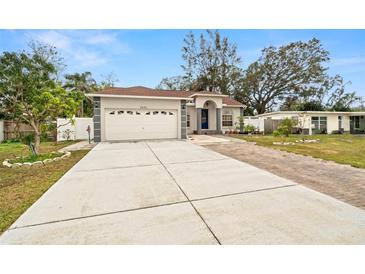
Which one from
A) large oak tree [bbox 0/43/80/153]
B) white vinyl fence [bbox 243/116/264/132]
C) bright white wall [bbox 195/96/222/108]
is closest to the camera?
large oak tree [bbox 0/43/80/153]

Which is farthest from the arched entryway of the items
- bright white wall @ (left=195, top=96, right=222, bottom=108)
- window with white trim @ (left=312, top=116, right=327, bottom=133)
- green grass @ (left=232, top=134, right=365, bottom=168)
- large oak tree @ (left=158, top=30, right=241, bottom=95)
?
large oak tree @ (left=158, top=30, right=241, bottom=95)

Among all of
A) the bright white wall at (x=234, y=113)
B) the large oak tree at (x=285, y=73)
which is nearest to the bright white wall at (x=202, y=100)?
the bright white wall at (x=234, y=113)

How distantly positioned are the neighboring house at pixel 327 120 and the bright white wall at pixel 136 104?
1123cm

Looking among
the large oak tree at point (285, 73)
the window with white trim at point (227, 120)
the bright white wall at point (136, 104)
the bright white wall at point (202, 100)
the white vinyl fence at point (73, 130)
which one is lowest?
the white vinyl fence at point (73, 130)

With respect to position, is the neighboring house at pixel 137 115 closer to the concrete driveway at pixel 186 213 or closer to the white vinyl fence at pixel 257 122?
the concrete driveway at pixel 186 213

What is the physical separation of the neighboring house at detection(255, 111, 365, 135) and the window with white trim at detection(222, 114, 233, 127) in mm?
3997

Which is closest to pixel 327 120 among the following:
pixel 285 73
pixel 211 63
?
pixel 285 73

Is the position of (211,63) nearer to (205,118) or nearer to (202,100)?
(205,118)

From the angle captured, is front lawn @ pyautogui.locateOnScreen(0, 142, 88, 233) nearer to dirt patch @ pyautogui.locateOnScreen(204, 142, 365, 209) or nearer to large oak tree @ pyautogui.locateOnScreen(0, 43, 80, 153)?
large oak tree @ pyautogui.locateOnScreen(0, 43, 80, 153)

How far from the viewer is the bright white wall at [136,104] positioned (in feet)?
40.2

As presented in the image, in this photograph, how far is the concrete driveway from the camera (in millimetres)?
2230

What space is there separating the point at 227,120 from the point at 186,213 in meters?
17.0

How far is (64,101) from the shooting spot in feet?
24.8

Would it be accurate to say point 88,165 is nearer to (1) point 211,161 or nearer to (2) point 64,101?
(2) point 64,101
